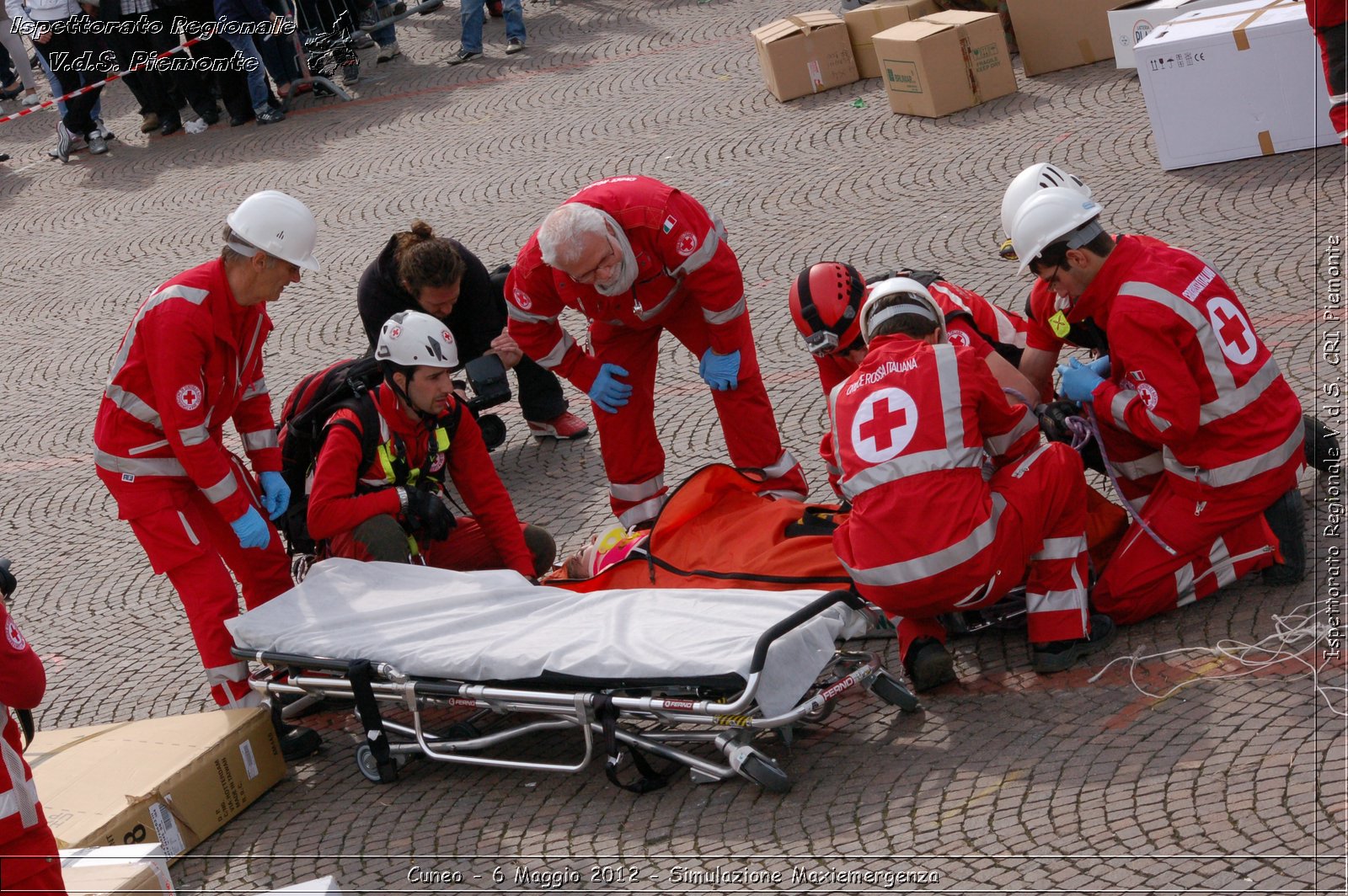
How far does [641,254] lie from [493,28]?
1056cm

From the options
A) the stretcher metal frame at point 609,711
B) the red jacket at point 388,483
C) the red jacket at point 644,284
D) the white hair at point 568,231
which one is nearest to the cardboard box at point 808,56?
the red jacket at point 644,284

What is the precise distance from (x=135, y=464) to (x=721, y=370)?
2395 millimetres

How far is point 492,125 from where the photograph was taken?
12617 mm

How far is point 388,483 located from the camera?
5.74 metres

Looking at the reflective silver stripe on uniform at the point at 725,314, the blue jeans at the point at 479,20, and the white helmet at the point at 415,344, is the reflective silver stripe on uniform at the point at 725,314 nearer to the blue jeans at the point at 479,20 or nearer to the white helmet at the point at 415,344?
the white helmet at the point at 415,344

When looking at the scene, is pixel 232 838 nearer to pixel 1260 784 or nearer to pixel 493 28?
pixel 1260 784

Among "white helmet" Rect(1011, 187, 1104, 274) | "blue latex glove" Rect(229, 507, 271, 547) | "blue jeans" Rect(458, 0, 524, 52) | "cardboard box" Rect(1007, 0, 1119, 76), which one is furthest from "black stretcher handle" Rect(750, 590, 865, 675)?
"blue jeans" Rect(458, 0, 524, 52)

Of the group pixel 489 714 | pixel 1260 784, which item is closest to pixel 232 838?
pixel 489 714

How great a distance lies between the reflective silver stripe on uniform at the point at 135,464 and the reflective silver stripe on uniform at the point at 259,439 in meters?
0.47

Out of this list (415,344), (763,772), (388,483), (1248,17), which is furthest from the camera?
(1248,17)

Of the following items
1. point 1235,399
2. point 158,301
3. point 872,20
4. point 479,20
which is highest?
point 479,20

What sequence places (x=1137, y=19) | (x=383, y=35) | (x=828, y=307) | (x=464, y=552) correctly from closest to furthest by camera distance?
1. (x=828, y=307)
2. (x=464, y=552)
3. (x=1137, y=19)
4. (x=383, y=35)

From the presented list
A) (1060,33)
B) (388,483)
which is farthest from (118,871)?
(1060,33)

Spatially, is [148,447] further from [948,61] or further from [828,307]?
[948,61]
